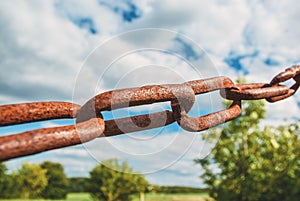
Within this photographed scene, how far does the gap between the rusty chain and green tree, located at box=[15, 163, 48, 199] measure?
63204 millimetres

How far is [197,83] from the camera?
1397 millimetres

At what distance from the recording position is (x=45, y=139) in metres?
1.01

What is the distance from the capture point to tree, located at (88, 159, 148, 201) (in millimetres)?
41031

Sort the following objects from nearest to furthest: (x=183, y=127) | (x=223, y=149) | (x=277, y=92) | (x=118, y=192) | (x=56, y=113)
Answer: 1. (x=56, y=113)
2. (x=183, y=127)
3. (x=277, y=92)
4. (x=223, y=149)
5. (x=118, y=192)

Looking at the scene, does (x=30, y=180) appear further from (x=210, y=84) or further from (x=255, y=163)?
(x=210, y=84)

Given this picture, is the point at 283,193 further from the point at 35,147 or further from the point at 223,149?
the point at 35,147

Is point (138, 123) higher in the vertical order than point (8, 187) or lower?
lower

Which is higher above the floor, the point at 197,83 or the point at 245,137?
the point at 245,137

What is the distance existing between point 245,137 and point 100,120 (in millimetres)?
11530

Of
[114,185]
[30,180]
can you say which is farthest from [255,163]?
[30,180]

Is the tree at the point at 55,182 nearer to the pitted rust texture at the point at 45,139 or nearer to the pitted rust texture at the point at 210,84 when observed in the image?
the pitted rust texture at the point at 210,84

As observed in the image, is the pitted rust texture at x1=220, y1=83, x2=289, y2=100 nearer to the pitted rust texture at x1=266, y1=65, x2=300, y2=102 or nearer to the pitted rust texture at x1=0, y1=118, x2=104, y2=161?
the pitted rust texture at x1=266, y1=65, x2=300, y2=102

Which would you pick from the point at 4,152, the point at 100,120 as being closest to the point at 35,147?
the point at 4,152

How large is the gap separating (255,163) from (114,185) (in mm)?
32781
